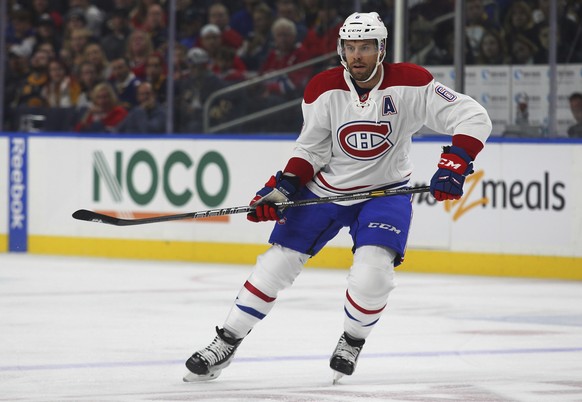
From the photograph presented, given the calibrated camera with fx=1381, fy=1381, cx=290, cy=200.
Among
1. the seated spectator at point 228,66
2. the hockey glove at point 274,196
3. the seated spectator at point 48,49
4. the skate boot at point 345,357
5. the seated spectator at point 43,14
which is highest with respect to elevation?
the seated spectator at point 43,14

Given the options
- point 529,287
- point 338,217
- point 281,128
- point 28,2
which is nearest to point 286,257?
point 338,217

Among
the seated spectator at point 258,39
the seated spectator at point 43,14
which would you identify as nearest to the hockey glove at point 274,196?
the seated spectator at point 258,39

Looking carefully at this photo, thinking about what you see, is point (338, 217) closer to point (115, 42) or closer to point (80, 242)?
point (80, 242)

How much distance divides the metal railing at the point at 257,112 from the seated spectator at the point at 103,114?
0.84 meters

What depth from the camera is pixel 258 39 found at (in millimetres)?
10680

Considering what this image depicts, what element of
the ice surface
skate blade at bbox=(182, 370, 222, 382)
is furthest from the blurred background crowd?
skate blade at bbox=(182, 370, 222, 382)

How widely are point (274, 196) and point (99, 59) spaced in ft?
22.6

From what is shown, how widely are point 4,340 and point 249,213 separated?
141 cm

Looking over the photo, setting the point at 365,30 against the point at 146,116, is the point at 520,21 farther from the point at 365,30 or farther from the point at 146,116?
the point at 365,30

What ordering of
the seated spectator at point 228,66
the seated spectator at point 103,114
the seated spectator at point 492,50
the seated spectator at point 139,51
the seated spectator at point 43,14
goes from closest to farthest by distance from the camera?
the seated spectator at point 492,50 → the seated spectator at point 228,66 → the seated spectator at point 103,114 → the seated spectator at point 139,51 → the seated spectator at point 43,14

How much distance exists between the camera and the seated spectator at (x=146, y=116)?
1060 cm

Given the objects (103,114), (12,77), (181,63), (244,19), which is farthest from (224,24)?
(12,77)

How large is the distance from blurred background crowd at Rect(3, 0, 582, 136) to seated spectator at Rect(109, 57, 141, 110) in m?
0.01

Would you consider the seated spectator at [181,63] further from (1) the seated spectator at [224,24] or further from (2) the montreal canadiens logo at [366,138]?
(2) the montreal canadiens logo at [366,138]
